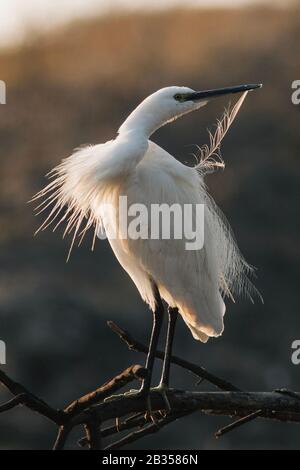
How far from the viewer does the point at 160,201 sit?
4.07 metres

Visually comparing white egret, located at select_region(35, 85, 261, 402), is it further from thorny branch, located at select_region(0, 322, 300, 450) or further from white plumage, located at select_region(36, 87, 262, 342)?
thorny branch, located at select_region(0, 322, 300, 450)

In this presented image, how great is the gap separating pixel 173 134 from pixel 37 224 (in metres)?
1.82

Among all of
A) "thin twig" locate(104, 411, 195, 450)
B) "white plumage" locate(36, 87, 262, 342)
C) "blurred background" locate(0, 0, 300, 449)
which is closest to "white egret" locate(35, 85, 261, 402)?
"white plumage" locate(36, 87, 262, 342)

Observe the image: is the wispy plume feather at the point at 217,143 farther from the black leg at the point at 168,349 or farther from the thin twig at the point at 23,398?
the thin twig at the point at 23,398

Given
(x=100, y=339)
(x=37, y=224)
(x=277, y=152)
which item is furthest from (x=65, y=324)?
(x=277, y=152)

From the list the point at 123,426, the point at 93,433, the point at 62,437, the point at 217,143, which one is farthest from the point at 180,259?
the point at 62,437

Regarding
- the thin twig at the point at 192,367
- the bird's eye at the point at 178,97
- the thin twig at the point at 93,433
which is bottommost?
the thin twig at the point at 93,433

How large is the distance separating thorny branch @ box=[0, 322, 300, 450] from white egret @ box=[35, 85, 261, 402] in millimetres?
415

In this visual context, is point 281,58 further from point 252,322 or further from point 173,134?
point 252,322

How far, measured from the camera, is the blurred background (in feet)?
36.0

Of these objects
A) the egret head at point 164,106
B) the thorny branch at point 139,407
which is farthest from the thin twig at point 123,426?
the egret head at point 164,106

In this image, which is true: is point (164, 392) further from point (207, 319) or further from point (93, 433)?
point (93, 433)

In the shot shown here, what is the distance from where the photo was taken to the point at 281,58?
46.9ft

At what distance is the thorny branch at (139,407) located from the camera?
279 cm
